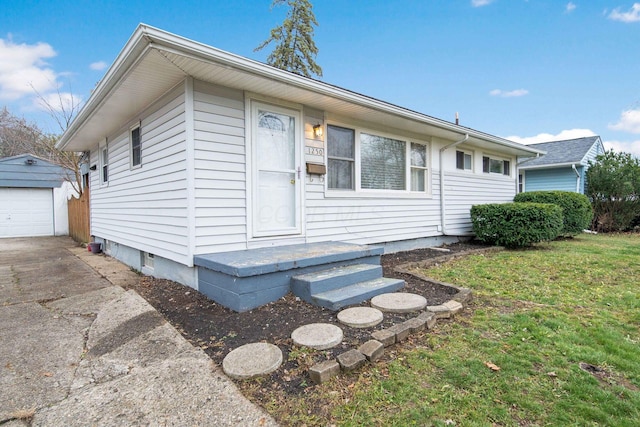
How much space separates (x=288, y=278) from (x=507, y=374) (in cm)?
220

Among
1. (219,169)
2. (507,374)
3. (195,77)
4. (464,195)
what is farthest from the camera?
(464,195)

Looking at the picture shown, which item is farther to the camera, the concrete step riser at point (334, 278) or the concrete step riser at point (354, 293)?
the concrete step riser at point (334, 278)

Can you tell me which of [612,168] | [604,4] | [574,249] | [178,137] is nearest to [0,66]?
[178,137]

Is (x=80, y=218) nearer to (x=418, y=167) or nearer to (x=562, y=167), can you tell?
(x=418, y=167)

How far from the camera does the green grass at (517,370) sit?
1.74 m

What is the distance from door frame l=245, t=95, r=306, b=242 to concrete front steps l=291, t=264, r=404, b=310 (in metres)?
1.12

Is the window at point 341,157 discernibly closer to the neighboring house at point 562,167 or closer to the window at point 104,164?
the window at point 104,164

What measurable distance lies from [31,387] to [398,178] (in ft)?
20.2

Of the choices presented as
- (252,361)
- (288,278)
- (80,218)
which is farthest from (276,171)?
(80,218)

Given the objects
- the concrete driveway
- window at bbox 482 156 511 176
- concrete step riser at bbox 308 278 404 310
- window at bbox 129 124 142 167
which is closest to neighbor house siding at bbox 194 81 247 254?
the concrete driveway

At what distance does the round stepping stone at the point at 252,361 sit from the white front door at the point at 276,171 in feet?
7.11

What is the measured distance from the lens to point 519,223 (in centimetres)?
711

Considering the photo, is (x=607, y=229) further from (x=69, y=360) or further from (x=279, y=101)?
(x=69, y=360)

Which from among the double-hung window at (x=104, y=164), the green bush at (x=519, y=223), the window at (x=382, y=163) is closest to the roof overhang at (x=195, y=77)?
the window at (x=382, y=163)
